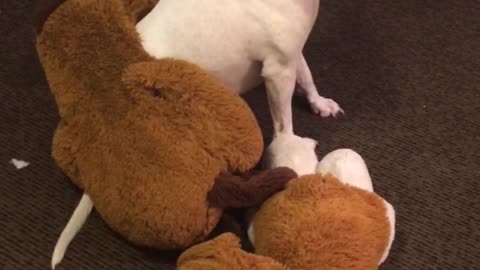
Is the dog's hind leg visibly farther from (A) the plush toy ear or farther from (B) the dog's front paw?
(A) the plush toy ear

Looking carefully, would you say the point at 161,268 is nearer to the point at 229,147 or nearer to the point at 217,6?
the point at 229,147

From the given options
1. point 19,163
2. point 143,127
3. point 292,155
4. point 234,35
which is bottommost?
point 19,163

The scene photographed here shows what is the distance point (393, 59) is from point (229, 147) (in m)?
0.69

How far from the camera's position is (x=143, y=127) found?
1286 millimetres

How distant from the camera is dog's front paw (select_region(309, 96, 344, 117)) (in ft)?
5.39

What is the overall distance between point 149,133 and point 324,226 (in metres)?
0.37

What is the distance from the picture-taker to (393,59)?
178 centimetres

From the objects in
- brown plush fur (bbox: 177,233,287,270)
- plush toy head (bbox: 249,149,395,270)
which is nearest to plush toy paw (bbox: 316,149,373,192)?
plush toy head (bbox: 249,149,395,270)

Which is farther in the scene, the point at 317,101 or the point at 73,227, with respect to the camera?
the point at 317,101

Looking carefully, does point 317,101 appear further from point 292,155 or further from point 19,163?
point 19,163

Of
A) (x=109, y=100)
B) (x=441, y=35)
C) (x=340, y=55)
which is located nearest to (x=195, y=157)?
(x=109, y=100)

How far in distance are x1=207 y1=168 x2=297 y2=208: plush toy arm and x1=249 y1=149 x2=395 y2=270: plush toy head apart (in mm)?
24

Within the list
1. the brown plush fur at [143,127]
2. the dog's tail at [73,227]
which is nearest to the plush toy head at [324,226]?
the brown plush fur at [143,127]

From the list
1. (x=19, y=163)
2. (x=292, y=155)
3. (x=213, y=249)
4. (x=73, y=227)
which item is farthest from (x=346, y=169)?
(x=19, y=163)
